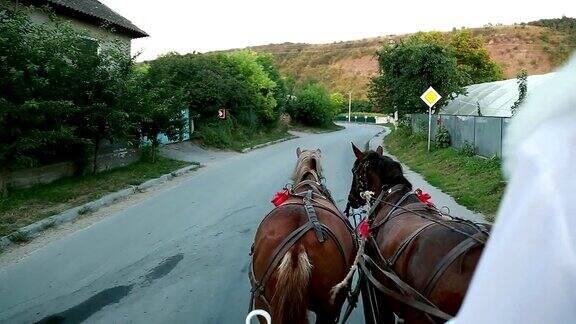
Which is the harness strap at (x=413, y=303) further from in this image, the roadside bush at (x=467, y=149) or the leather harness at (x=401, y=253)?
the roadside bush at (x=467, y=149)

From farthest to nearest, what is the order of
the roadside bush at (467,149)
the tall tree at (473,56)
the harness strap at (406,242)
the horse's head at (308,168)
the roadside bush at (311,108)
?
1. the roadside bush at (311,108)
2. the tall tree at (473,56)
3. the roadside bush at (467,149)
4. the horse's head at (308,168)
5. the harness strap at (406,242)

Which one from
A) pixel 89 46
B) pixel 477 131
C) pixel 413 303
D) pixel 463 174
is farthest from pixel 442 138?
pixel 413 303

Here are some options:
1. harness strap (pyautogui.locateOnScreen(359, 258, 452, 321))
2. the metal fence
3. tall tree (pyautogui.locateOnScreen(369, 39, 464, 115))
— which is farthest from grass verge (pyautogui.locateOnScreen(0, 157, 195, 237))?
tall tree (pyautogui.locateOnScreen(369, 39, 464, 115))

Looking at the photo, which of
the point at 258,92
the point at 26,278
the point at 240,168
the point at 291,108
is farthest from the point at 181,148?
the point at 291,108

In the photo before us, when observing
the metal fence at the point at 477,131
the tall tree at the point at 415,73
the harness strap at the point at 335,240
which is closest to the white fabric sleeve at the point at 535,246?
the harness strap at the point at 335,240

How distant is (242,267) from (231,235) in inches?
72.5

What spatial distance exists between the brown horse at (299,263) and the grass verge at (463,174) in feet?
13.8

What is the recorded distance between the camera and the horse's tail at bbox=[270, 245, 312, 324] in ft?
11.8

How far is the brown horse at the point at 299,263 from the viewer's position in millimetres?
3615

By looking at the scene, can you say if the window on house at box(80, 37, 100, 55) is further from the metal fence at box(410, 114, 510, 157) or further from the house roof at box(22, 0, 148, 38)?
the metal fence at box(410, 114, 510, 157)

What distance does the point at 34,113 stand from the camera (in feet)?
35.3

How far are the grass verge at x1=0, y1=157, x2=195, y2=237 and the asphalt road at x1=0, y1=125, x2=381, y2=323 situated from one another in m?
1.17

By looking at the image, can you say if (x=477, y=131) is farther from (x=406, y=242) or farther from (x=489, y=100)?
(x=406, y=242)

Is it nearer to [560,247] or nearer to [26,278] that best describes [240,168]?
[26,278]
